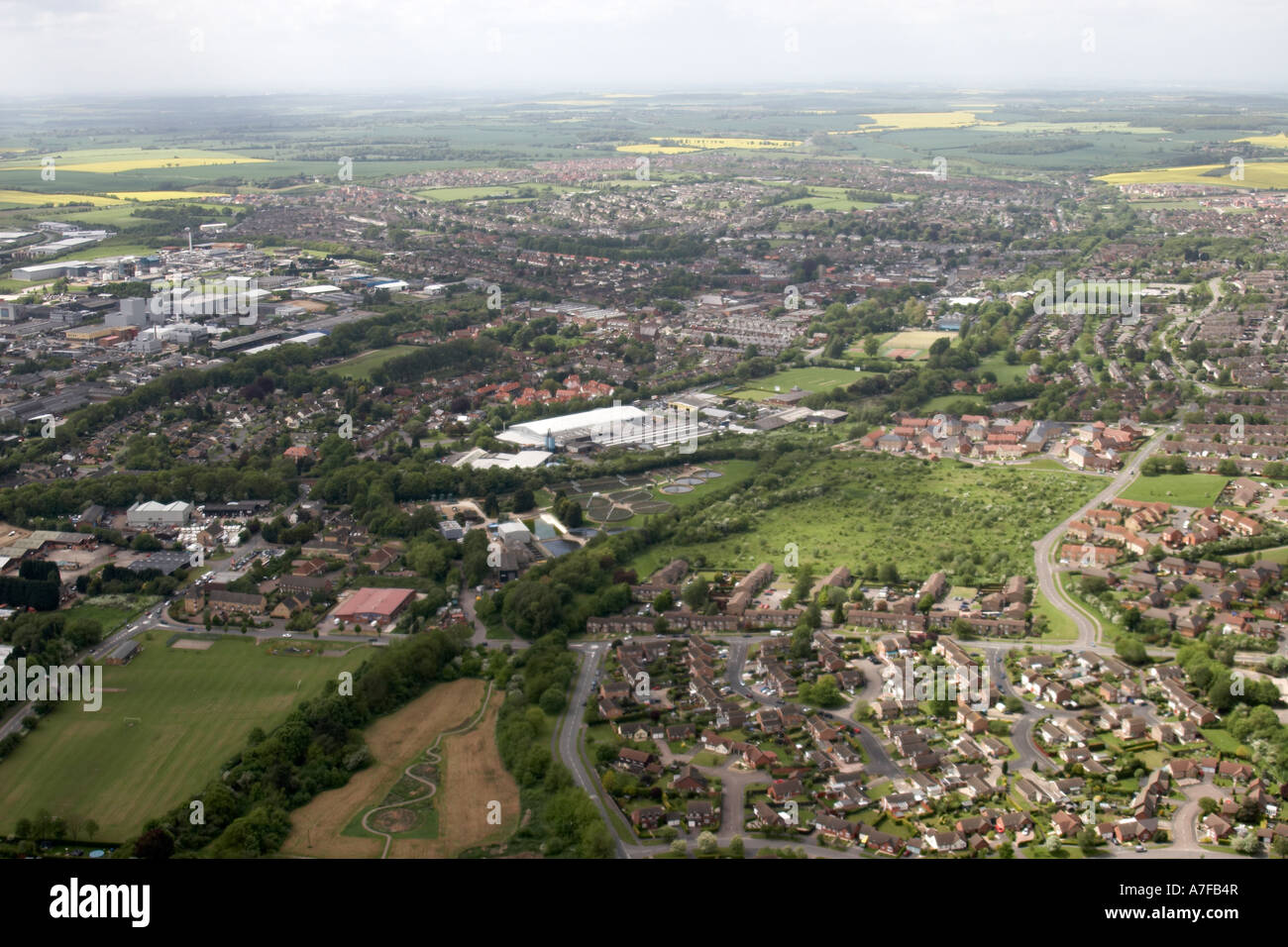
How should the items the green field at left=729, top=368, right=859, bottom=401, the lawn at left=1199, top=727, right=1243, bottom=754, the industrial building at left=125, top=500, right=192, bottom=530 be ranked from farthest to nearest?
the green field at left=729, top=368, right=859, bottom=401
the industrial building at left=125, top=500, right=192, bottom=530
the lawn at left=1199, top=727, right=1243, bottom=754

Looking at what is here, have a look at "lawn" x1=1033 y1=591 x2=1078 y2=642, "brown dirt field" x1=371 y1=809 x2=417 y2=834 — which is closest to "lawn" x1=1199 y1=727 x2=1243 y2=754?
"lawn" x1=1033 y1=591 x2=1078 y2=642

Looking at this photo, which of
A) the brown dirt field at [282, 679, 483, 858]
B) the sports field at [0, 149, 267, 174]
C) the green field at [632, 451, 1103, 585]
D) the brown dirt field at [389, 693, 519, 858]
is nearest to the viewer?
the brown dirt field at [389, 693, 519, 858]

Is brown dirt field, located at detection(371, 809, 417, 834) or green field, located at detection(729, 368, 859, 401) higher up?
green field, located at detection(729, 368, 859, 401)

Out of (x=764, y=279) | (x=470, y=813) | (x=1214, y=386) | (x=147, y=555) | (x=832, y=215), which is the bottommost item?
(x=470, y=813)

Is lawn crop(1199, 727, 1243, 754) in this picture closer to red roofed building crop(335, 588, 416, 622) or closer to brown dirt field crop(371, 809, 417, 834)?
brown dirt field crop(371, 809, 417, 834)
